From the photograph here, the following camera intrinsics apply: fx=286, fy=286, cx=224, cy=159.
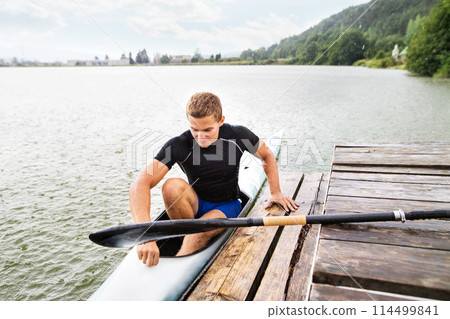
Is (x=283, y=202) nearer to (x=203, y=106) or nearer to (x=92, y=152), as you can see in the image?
(x=203, y=106)

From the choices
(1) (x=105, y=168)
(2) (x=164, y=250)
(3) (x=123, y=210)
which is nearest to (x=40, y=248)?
(3) (x=123, y=210)

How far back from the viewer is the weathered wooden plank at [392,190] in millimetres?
1985

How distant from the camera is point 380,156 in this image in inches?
117

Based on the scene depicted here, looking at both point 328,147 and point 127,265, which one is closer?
point 127,265

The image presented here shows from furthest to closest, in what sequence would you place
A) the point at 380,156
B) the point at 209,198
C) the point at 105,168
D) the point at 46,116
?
the point at 46,116 < the point at 105,168 < the point at 380,156 < the point at 209,198

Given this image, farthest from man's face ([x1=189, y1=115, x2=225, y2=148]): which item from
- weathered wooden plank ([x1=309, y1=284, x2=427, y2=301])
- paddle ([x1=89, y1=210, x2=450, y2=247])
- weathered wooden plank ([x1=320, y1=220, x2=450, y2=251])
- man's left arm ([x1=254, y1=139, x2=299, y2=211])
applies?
weathered wooden plank ([x1=309, y1=284, x2=427, y2=301])

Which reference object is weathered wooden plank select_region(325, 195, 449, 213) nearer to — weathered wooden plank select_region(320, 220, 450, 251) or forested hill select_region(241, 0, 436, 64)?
weathered wooden plank select_region(320, 220, 450, 251)

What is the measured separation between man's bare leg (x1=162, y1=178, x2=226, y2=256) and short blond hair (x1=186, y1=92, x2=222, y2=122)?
62 cm

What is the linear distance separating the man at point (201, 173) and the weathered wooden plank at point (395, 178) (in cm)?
62

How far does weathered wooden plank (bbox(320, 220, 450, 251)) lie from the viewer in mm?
1425

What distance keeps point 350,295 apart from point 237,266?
106 centimetres

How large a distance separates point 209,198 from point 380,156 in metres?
1.82

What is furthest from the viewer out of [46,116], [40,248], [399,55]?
[399,55]

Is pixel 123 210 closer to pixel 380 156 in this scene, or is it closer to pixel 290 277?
pixel 290 277
